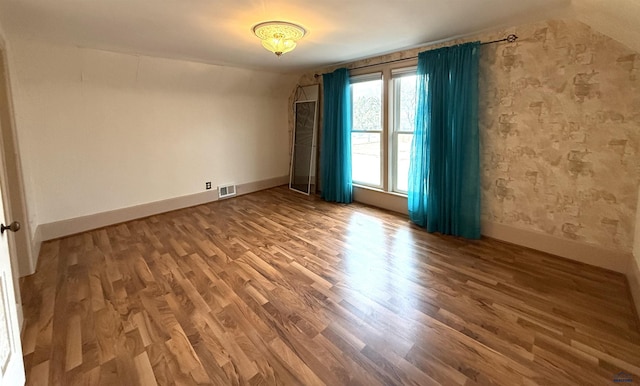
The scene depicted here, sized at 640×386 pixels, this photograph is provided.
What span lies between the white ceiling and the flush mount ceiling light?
56mm

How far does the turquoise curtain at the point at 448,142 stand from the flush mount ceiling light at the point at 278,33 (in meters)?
1.67

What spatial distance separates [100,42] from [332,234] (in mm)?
3375

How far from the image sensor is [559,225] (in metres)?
2.92

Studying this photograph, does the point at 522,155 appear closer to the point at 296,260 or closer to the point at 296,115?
the point at 296,260

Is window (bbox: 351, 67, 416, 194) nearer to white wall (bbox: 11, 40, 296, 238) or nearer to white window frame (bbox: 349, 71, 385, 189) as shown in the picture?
white window frame (bbox: 349, 71, 385, 189)

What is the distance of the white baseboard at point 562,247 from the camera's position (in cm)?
→ 264

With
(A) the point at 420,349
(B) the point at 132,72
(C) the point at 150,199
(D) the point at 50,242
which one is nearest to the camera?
(A) the point at 420,349

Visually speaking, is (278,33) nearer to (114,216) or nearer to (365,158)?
(365,158)

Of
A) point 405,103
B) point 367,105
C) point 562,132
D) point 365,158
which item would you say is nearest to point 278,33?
point 405,103

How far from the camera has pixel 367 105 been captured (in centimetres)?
459

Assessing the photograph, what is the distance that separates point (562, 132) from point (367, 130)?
2.45 meters

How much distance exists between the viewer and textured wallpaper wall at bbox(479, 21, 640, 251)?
2.50m

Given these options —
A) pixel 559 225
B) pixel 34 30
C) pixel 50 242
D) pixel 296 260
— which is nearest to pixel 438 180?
pixel 559 225

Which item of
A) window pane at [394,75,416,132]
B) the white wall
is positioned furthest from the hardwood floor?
window pane at [394,75,416,132]
